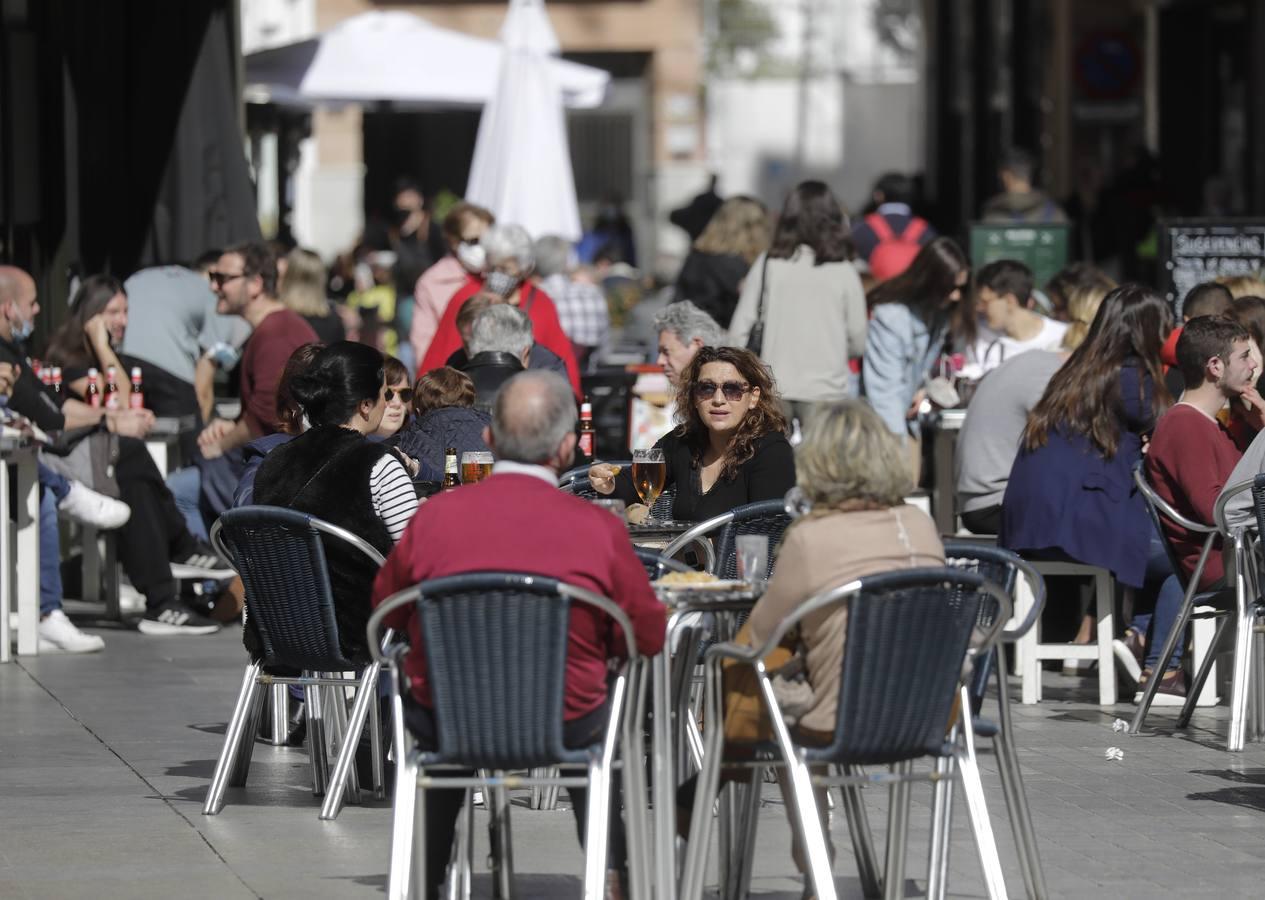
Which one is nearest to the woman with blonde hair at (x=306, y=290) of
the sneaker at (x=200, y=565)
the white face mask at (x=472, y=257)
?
the white face mask at (x=472, y=257)

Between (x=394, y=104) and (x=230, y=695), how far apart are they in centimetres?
1170

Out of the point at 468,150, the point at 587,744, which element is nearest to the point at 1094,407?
the point at 587,744

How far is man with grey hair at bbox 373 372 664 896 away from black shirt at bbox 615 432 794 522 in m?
2.11

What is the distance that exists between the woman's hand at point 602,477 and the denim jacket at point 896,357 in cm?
439

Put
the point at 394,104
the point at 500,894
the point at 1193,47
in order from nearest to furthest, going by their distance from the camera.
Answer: the point at 500,894 → the point at 394,104 → the point at 1193,47

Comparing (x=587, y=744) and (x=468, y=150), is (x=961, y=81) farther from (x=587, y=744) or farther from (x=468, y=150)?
(x=587, y=744)

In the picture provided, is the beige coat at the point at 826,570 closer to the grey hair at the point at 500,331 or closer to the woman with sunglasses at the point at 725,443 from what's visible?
the woman with sunglasses at the point at 725,443

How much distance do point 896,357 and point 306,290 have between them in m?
2.97

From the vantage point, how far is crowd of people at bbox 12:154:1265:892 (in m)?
5.43

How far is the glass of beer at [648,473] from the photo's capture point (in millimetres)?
7332

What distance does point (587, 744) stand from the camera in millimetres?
5410

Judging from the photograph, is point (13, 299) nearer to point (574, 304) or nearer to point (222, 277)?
point (222, 277)

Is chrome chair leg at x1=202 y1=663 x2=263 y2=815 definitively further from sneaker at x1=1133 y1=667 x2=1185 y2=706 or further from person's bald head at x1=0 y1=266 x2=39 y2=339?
person's bald head at x1=0 y1=266 x2=39 y2=339

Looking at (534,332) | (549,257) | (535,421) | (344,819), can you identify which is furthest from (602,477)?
(549,257)
